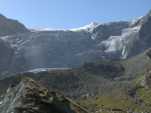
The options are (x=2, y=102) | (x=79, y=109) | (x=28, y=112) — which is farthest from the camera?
(x=79, y=109)

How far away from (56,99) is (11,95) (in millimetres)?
4252

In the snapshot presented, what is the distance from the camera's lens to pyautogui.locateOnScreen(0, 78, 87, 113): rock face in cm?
3959

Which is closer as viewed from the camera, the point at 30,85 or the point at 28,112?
the point at 28,112

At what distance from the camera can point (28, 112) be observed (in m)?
39.3

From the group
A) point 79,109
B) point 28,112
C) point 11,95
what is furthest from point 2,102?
point 79,109

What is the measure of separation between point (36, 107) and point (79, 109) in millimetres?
13802

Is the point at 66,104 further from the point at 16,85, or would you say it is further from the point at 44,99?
the point at 16,85

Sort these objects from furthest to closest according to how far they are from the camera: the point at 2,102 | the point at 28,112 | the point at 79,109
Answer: the point at 79,109 < the point at 2,102 < the point at 28,112

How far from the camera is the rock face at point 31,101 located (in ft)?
130

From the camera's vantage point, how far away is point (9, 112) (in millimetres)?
39375

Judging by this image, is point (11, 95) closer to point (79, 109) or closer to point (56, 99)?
point (56, 99)

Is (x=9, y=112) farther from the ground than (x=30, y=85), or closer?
closer

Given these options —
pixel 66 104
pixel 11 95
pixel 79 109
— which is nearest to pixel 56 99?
pixel 66 104

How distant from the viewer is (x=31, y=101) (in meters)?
40.3
